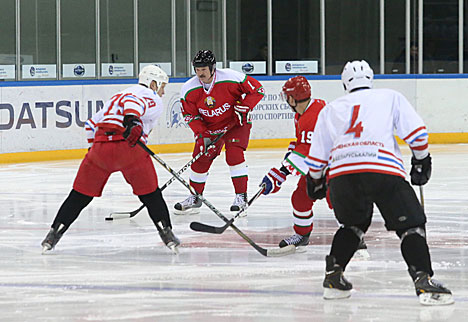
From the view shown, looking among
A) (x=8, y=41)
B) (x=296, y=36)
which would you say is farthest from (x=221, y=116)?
(x=296, y=36)

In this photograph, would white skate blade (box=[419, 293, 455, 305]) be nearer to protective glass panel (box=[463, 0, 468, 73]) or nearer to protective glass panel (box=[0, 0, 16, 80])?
protective glass panel (box=[0, 0, 16, 80])

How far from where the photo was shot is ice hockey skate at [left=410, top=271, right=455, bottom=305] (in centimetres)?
347

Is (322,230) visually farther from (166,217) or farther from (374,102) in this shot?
(374,102)

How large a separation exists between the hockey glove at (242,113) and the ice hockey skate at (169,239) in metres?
1.53

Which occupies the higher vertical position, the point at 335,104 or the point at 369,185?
the point at 335,104

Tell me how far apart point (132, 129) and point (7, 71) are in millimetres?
6116

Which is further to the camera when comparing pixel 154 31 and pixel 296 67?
pixel 296 67

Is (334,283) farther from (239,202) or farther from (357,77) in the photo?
(239,202)

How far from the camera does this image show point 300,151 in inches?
177

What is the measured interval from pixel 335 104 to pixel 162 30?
27.8 ft

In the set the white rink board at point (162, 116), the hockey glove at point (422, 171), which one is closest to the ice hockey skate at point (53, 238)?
the hockey glove at point (422, 171)

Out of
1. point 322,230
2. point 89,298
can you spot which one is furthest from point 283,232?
point 89,298

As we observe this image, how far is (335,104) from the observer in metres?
3.55

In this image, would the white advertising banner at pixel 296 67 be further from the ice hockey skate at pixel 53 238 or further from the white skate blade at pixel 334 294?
the white skate blade at pixel 334 294
